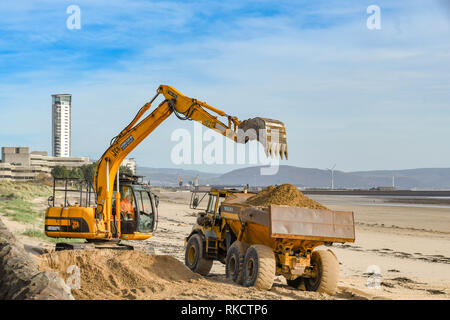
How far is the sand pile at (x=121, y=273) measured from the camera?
500 inches

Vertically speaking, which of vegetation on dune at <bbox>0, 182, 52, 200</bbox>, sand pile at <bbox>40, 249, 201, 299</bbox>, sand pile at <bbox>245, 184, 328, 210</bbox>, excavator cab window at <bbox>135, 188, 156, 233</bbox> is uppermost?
sand pile at <bbox>245, 184, 328, 210</bbox>

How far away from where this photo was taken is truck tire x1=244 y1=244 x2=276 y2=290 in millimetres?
13461

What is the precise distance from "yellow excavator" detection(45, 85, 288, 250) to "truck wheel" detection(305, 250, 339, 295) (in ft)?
14.3

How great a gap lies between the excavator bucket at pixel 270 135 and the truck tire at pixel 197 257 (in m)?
3.75

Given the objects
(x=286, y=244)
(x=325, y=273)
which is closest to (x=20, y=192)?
(x=286, y=244)

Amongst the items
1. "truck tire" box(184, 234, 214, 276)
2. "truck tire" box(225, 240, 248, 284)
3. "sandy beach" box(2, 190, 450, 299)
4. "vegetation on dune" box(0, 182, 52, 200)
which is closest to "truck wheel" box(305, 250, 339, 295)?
"sandy beach" box(2, 190, 450, 299)

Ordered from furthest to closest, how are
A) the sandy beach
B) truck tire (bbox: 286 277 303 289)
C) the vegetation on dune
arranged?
1. the vegetation on dune
2. truck tire (bbox: 286 277 303 289)
3. the sandy beach

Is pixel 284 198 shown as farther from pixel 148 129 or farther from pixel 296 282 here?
pixel 148 129

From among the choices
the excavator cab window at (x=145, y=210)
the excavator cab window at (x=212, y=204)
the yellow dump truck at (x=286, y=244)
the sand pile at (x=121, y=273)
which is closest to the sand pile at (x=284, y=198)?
the yellow dump truck at (x=286, y=244)

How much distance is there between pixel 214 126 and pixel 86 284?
17.8ft

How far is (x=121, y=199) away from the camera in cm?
1822

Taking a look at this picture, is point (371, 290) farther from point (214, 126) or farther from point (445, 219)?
point (445, 219)

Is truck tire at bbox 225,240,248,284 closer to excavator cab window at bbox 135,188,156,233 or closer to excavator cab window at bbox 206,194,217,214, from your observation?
excavator cab window at bbox 206,194,217,214

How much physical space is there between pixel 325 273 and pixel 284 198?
6.76ft
